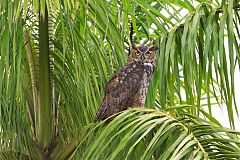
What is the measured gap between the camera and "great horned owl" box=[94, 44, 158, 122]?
216 cm

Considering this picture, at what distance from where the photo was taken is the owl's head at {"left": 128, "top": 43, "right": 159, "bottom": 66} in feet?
7.20

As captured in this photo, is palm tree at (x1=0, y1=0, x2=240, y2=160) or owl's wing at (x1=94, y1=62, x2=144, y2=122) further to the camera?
owl's wing at (x1=94, y1=62, x2=144, y2=122)

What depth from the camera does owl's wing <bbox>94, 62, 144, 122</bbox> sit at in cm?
213

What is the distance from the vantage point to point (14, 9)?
6.30ft

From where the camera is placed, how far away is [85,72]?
7.17 feet

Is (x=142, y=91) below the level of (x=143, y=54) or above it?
below

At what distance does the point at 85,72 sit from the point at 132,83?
0.54 ft

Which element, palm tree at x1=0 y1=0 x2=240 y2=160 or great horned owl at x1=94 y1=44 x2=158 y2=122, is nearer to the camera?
palm tree at x1=0 y1=0 x2=240 y2=160

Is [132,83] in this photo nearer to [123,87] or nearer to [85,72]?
[123,87]

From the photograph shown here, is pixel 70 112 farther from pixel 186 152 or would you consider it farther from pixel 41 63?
pixel 186 152

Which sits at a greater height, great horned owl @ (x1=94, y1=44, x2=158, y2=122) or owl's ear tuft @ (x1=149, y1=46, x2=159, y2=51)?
owl's ear tuft @ (x1=149, y1=46, x2=159, y2=51)

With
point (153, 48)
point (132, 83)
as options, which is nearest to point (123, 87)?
point (132, 83)

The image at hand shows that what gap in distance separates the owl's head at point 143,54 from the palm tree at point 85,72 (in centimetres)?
3

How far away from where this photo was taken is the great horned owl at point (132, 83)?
84.9 inches
